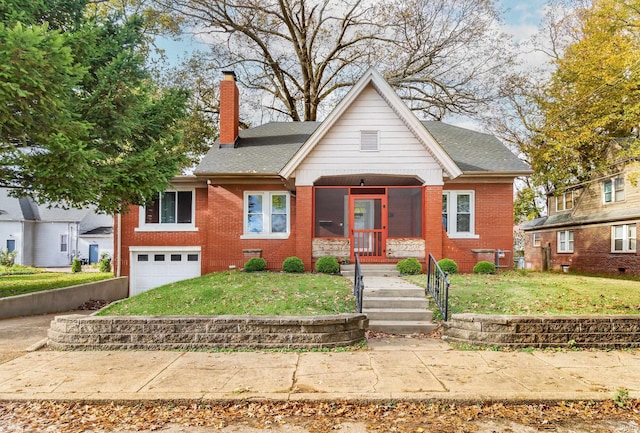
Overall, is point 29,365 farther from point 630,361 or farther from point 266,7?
point 266,7

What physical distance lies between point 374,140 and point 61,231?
32.4m

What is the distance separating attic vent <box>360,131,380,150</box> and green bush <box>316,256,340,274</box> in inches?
166

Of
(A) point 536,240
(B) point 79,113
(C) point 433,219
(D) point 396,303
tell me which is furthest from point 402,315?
(A) point 536,240

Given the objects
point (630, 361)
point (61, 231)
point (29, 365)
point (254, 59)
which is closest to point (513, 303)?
point (630, 361)

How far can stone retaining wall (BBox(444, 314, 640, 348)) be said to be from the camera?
7.55 m

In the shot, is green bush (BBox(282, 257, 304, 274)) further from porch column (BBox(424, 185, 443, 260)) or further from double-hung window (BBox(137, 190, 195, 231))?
double-hung window (BBox(137, 190, 195, 231))

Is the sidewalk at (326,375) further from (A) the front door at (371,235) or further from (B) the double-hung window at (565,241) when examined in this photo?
(B) the double-hung window at (565,241)

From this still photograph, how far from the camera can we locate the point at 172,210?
17.3 meters

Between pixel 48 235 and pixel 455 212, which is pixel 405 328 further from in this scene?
pixel 48 235

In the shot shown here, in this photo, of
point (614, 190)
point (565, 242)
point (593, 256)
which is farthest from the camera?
point (565, 242)

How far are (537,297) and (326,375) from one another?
6.33 meters

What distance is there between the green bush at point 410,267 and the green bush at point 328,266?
211 centimetres

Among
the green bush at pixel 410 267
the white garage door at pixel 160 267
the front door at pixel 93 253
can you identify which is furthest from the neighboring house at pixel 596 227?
the front door at pixel 93 253

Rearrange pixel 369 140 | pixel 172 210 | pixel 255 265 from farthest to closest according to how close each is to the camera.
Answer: pixel 172 210 → pixel 255 265 → pixel 369 140
